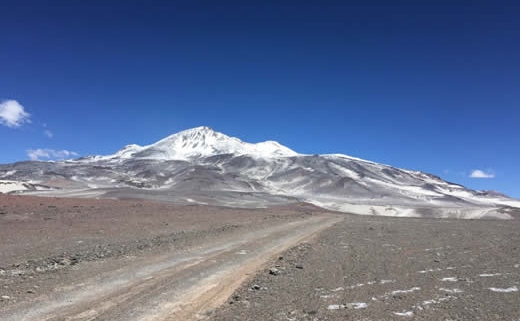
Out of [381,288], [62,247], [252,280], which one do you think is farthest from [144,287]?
[62,247]

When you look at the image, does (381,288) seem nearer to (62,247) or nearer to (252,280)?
(252,280)

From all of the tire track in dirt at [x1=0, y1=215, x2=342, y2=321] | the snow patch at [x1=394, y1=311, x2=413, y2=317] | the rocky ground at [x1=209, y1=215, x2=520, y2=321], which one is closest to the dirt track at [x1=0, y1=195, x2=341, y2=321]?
the tire track in dirt at [x1=0, y1=215, x2=342, y2=321]

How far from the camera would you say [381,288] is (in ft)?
35.4

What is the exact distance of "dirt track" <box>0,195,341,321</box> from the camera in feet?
27.8

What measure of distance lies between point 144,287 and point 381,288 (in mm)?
6268

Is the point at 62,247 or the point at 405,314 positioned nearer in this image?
the point at 405,314

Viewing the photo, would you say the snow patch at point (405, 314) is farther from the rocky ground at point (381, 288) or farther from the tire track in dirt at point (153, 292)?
the tire track in dirt at point (153, 292)

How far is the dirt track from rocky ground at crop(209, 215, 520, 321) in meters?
0.76

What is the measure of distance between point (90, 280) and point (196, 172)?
174453 mm

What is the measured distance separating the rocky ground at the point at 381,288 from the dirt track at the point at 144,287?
2.49 ft

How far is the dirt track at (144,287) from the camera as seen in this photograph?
8477mm

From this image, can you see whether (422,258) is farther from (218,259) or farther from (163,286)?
(163,286)

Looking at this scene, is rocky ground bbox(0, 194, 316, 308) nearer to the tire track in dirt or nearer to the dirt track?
the dirt track

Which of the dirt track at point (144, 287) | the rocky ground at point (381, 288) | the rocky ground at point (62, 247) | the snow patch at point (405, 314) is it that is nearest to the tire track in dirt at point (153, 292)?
the dirt track at point (144, 287)
